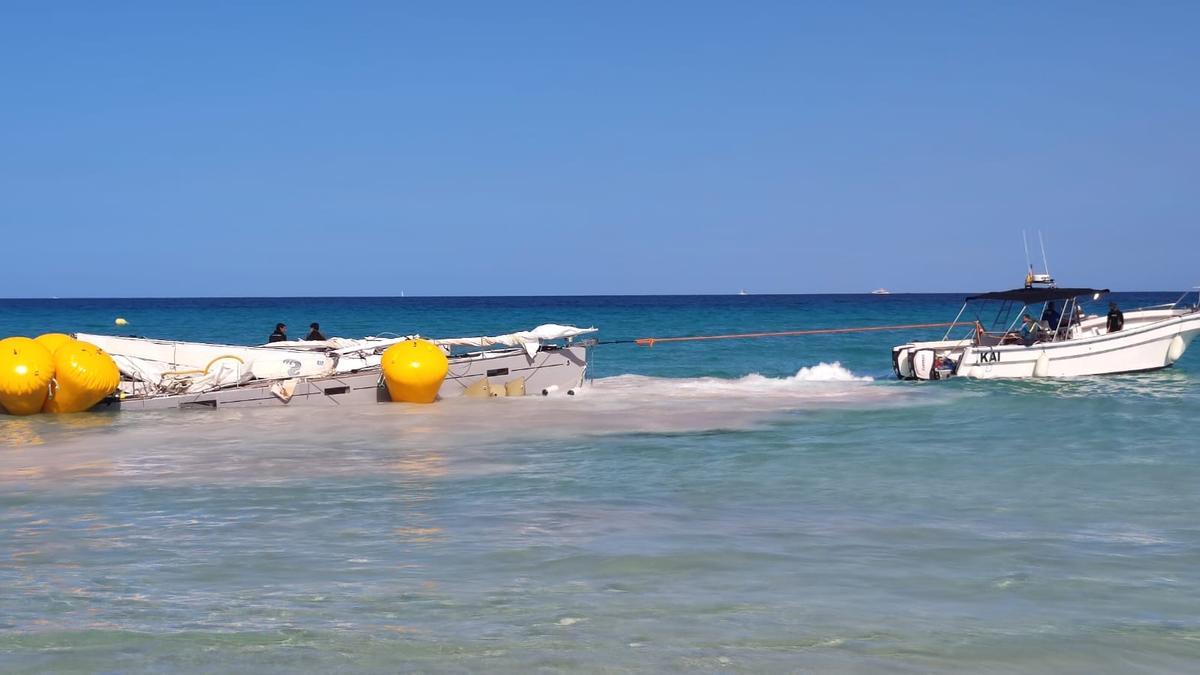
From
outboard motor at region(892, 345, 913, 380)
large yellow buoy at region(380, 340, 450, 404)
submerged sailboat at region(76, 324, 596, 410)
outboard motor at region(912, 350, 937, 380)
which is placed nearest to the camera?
submerged sailboat at region(76, 324, 596, 410)

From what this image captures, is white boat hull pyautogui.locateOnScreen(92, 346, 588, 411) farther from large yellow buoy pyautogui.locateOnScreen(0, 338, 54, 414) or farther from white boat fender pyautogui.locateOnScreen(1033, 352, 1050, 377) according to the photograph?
white boat fender pyautogui.locateOnScreen(1033, 352, 1050, 377)

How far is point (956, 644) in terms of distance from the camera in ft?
22.6

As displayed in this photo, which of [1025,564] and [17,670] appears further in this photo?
[1025,564]

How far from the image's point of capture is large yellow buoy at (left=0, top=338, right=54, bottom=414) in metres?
19.8

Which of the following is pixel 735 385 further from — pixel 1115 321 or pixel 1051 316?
pixel 1115 321

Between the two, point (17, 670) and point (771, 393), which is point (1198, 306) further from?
point (17, 670)

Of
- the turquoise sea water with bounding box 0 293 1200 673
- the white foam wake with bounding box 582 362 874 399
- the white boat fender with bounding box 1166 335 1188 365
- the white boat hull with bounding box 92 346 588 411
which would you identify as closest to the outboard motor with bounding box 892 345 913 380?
the white foam wake with bounding box 582 362 874 399

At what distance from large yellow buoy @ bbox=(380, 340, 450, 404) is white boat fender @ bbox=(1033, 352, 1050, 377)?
13580 mm

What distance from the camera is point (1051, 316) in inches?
1087

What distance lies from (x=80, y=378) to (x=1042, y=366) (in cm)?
2018

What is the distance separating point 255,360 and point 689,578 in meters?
16.0

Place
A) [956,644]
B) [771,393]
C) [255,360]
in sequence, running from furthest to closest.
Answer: [771,393]
[255,360]
[956,644]

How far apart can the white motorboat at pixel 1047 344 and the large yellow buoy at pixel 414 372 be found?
446 inches

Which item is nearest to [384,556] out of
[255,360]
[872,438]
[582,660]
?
[582,660]
